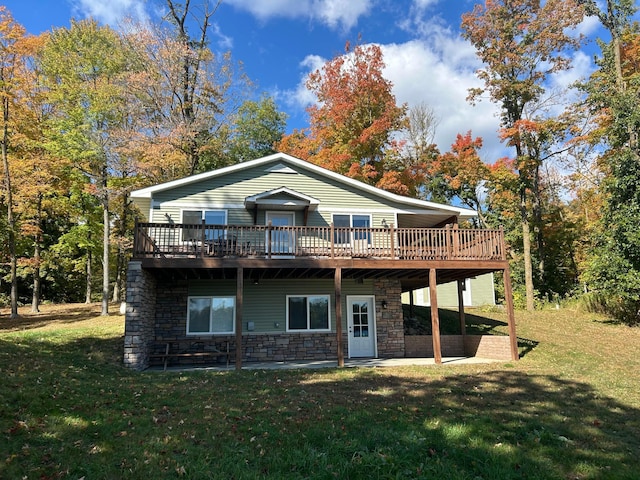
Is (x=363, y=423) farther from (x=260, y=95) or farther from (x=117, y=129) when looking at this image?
(x=260, y=95)

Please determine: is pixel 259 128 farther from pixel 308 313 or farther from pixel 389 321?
pixel 389 321

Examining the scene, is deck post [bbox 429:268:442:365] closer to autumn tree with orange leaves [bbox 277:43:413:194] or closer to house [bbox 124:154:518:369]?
house [bbox 124:154:518:369]

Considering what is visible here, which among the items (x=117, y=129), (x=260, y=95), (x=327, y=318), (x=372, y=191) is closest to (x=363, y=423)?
(x=327, y=318)

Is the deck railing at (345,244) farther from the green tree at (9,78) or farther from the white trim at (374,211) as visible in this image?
the green tree at (9,78)

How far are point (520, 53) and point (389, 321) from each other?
1703 centimetres

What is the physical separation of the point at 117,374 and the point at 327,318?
→ 274 inches

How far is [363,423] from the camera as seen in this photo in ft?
18.8

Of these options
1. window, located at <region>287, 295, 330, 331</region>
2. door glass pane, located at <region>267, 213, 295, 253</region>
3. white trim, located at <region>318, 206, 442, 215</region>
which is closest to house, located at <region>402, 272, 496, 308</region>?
white trim, located at <region>318, 206, 442, 215</region>

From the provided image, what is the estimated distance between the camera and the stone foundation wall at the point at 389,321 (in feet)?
47.3

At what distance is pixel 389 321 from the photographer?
1466cm

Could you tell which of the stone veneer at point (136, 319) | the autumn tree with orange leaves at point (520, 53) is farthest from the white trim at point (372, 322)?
the autumn tree with orange leaves at point (520, 53)

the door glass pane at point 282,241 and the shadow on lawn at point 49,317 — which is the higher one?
the door glass pane at point 282,241

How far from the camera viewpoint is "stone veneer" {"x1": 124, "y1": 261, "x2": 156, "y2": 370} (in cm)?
1093

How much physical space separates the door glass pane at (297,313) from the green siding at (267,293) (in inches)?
8.4
